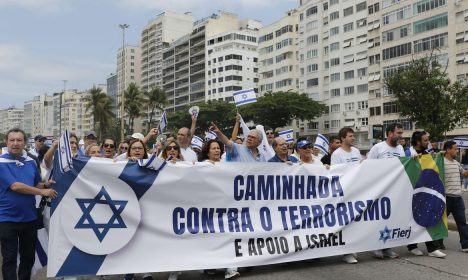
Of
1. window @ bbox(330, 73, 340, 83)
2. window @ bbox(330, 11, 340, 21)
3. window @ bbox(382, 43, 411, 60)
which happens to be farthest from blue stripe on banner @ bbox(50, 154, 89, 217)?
window @ bbox(330, 11, 340, 21)

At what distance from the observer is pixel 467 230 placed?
7.45 metres

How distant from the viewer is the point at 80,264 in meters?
5.28

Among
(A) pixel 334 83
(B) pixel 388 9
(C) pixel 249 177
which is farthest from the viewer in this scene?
(A) pixel 334 83

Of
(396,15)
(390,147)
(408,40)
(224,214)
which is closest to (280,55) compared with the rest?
(396,15)

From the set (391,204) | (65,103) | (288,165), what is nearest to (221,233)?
(288,165)

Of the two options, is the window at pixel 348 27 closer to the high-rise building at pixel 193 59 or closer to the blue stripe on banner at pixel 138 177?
the high-rise building at pixel 193 59

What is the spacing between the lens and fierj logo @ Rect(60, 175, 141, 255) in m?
5.30

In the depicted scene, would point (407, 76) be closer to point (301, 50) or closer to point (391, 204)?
point (391, 204)

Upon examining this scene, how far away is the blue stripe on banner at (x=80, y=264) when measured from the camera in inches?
205

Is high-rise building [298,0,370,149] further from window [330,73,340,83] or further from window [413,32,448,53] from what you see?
window [413,32,448,53]

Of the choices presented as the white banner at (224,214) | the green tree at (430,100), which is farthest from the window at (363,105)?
the white banner at (224,214)

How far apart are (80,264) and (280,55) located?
3017 inches

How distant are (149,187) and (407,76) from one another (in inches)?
996

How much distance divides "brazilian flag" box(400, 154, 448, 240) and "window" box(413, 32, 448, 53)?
4609 cm
